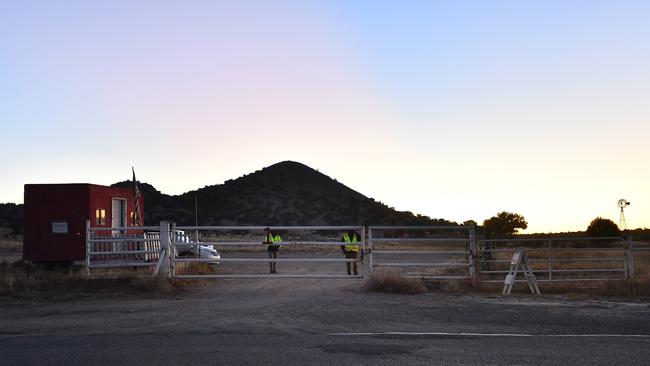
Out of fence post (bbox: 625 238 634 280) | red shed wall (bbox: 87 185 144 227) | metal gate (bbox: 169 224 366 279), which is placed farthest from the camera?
red shed wall (bbox: 87 185 144 227)

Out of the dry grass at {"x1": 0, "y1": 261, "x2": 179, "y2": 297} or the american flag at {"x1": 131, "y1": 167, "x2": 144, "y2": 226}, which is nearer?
the dry grass at {"x1": 0, "y1": 261, "x2": 179, "y2": 297}

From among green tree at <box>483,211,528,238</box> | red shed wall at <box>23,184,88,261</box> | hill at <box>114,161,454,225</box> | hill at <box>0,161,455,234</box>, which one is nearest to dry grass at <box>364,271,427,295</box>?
red shed wall at <box>23,184,88,261</box>

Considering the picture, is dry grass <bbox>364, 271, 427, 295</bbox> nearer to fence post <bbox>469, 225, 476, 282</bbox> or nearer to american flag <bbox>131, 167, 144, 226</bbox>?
fence post <bbox>469, 225, 476, 282</bbox>

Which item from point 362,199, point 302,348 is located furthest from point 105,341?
point 362,199

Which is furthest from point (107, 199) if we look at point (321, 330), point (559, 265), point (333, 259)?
point (559, 265)

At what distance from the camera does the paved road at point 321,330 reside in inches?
343

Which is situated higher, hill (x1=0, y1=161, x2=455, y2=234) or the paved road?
hill (x1=0, y1=161, x2=455, y2=234)

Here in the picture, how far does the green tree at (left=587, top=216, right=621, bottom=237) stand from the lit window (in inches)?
2148

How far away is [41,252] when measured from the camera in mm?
22859

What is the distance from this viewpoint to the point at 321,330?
11.1 meters

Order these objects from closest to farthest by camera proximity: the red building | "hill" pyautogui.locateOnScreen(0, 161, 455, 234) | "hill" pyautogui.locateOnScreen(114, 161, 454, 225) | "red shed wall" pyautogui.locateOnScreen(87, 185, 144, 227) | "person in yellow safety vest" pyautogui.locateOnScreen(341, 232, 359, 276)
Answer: "person in yellow safety vest" pyautogui.locateOnScreen(341, 232, 359, 276) → the red building → "red shed wall" pyautogui.locateOnScreen(87, 185, 144, 227) → "hill" pyautogui.locateOnScreen(0, 161, 455, 234) → "hill" pyautogui.locateOnScreen(114, 161, 454, 225)

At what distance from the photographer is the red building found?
2284cm

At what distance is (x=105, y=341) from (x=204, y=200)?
82.3m

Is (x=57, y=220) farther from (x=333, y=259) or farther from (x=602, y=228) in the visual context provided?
(x=602, y=228)
